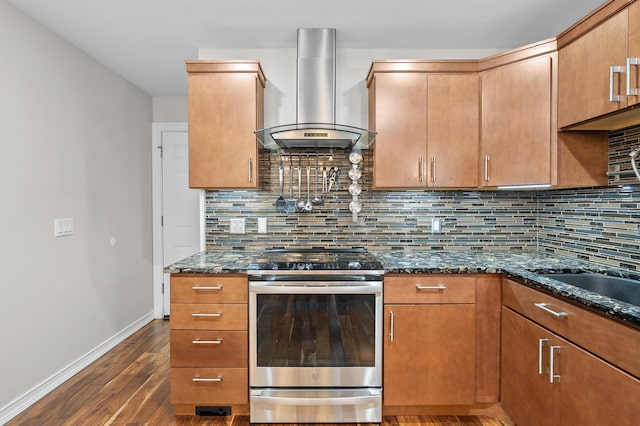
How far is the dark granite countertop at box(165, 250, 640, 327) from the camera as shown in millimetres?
1515

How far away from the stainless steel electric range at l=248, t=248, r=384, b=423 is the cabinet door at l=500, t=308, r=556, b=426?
69 centimetres

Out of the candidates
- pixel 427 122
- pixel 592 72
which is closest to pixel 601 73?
pixel 592 72

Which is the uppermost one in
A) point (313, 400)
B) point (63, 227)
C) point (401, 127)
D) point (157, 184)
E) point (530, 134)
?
point (401, 127)

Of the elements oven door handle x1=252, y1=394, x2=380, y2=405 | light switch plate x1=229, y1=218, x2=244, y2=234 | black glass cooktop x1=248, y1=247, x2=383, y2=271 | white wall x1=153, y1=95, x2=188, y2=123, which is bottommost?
oven door handle x1=252, y1=394, x2=380, y2=405

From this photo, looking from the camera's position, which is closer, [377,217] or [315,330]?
[315,330]

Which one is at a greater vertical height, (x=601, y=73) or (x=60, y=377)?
(x=601, y=73)

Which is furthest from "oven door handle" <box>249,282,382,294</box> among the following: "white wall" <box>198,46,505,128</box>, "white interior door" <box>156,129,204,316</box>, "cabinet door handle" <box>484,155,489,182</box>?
"white interior door" <box>156,129,204,316</box>

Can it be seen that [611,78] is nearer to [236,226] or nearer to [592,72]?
[592,72]

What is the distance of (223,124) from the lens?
228cm

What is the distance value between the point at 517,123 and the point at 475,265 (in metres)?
0.93

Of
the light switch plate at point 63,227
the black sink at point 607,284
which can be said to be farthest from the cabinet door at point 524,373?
the light switch plate at point 63,227

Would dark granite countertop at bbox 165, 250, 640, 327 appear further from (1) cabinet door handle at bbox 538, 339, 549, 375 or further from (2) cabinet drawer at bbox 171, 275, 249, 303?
(1) cabinet door handle at bbox 538, 339, 549, 375

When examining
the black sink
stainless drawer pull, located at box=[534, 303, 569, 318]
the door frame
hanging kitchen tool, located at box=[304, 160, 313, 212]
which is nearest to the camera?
stainless drawer pull, located at box=[534, 303, 569, 318]

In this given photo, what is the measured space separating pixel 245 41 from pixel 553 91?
2075mm
